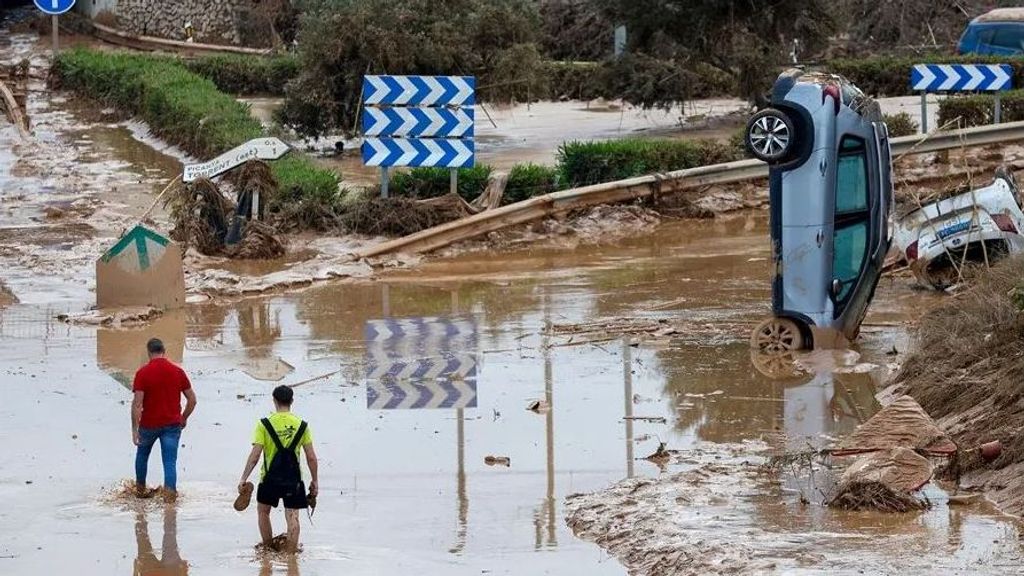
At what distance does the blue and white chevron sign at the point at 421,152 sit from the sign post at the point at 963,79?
8216 millimetres

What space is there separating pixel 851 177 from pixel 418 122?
26.6 ft

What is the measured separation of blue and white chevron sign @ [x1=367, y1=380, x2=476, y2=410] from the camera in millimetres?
15047

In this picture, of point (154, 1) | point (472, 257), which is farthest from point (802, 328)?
point (154, 1)

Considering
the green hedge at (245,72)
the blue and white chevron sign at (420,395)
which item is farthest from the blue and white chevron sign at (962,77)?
the green hedge at (245,72)

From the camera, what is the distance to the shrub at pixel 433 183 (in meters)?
Answer: 23.8

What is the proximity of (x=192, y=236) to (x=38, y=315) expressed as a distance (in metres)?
3.53

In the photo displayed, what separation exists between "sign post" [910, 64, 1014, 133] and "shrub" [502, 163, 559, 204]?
669 cm

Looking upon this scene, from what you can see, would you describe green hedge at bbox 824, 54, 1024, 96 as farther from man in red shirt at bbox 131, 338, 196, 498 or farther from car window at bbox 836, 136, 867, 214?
man in red shirt at bbox 131, 338, 196, 498

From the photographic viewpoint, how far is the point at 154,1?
1988 inches

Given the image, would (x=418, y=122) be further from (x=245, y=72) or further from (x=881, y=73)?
(x=245, y=72)

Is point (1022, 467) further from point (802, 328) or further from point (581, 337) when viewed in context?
point (581, 337)

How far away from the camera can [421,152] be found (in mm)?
23016

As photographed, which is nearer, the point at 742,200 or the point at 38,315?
the point at 38,315

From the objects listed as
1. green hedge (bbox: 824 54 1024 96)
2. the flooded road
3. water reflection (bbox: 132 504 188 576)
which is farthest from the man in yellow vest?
green hedge (bbox: 824 54 1024 96)
